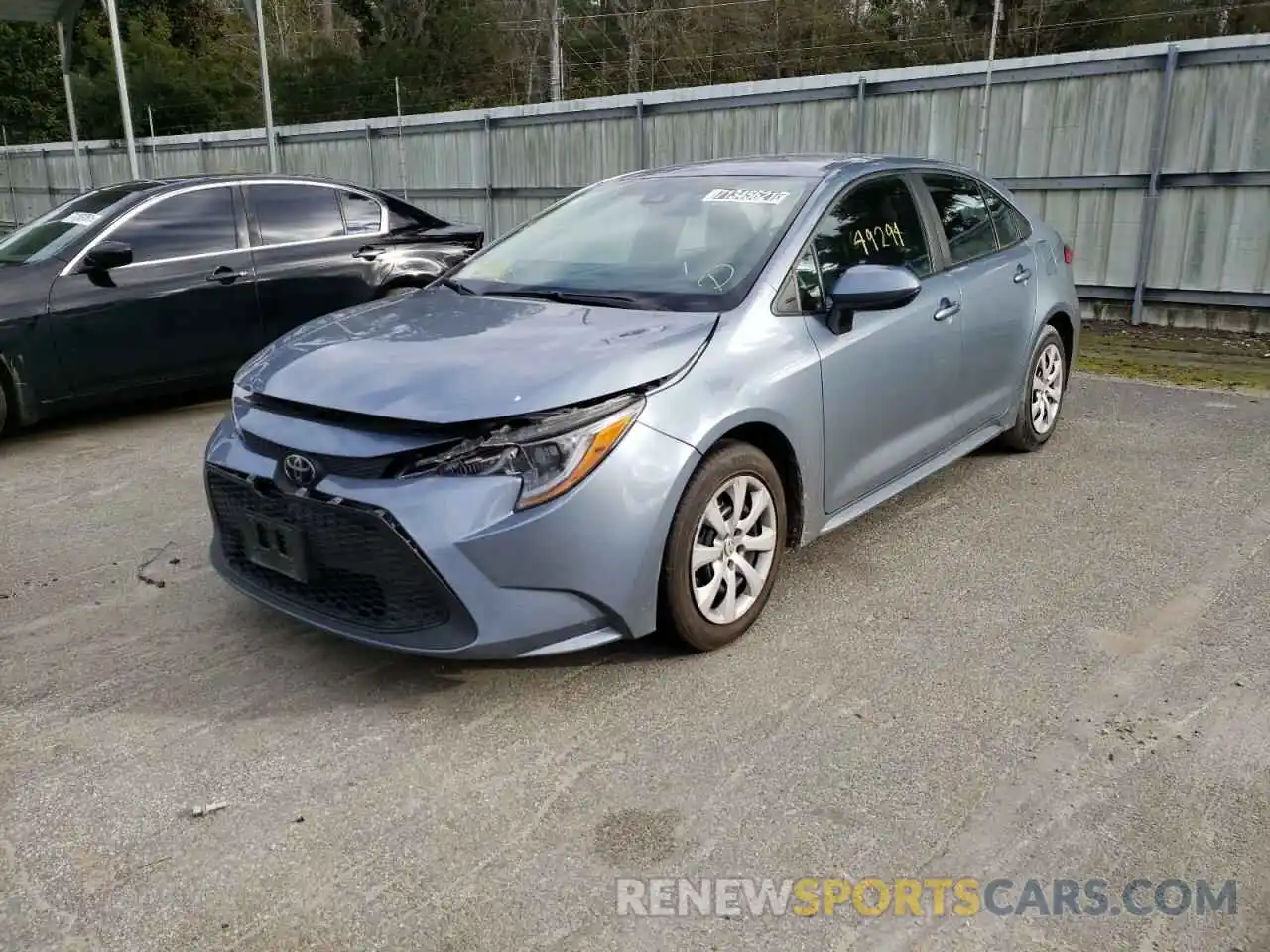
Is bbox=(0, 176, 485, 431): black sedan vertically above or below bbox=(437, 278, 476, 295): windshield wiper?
below

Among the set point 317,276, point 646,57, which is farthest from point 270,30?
point 317,276

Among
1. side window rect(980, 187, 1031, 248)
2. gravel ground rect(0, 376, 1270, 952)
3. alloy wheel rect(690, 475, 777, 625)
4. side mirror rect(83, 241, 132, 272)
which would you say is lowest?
gravel ground rect(0, 376, 1270, 952)

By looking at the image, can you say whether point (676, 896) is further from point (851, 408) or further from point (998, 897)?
point (851, 408)

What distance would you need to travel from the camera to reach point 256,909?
94.3 inches

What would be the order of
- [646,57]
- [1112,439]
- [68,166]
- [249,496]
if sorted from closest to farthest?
[249,496] → [1112,439] → [68,166] → [646,57]

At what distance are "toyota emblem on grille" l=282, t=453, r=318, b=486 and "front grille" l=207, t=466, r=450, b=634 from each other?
5cm

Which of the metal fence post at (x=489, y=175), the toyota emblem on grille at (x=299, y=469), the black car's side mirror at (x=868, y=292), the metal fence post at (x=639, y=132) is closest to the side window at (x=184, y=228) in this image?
the toyota emblem on grille at (x=299, y=469)

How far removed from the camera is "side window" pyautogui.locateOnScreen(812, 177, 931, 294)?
4059mm

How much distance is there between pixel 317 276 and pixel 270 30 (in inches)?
1525

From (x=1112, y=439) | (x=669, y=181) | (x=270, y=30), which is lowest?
(x=1112, y=439)

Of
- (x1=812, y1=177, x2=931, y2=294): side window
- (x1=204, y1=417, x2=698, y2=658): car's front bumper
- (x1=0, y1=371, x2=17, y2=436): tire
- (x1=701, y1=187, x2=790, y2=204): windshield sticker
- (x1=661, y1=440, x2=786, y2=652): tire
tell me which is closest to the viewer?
(x1=204, y1=417, x2=698, y2=658): car's front bumper

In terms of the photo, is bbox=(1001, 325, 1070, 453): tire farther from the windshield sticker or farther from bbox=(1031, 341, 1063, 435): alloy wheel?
the windshield sticker

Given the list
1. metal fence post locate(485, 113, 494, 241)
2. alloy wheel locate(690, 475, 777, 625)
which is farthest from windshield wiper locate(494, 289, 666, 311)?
metal fence post locate(485, 113, 494, 241)

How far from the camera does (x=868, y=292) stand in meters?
3.77
